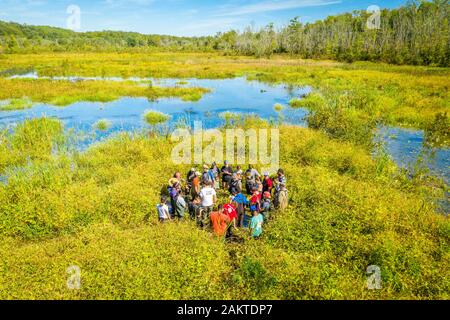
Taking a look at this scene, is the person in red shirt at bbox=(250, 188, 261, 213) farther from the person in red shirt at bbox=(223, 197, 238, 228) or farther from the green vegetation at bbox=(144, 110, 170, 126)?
the green vegetation at bbox=(144, 110, 170, 126)

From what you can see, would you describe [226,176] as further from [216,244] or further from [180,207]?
[216,244]

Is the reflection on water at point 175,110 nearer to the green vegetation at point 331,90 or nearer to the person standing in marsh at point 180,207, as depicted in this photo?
the green vegetation at point 331,90

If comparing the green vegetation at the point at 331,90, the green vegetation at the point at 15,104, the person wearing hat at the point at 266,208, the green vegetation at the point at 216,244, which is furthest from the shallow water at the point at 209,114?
the person wearing hat at the point at 266,208

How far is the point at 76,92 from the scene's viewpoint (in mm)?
38969

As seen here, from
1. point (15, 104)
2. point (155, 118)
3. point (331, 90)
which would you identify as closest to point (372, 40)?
point (331, 90)

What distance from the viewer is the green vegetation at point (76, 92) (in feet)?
119

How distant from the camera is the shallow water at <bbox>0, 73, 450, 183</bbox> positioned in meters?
21.4

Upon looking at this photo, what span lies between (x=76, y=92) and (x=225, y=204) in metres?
34.8

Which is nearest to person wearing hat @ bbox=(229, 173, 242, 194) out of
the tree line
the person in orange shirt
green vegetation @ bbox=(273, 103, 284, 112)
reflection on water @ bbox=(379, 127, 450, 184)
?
the person in orange shirt

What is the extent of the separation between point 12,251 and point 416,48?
85.7 m

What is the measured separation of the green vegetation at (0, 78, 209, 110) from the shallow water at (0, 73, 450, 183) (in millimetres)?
1479

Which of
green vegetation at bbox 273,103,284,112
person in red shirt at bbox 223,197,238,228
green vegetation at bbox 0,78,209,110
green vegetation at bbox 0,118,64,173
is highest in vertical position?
green vegetation at bbox 0,78,209,110

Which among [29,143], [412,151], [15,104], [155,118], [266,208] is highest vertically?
[15,104]

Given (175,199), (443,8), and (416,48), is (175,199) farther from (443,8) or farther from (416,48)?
(443,8)
